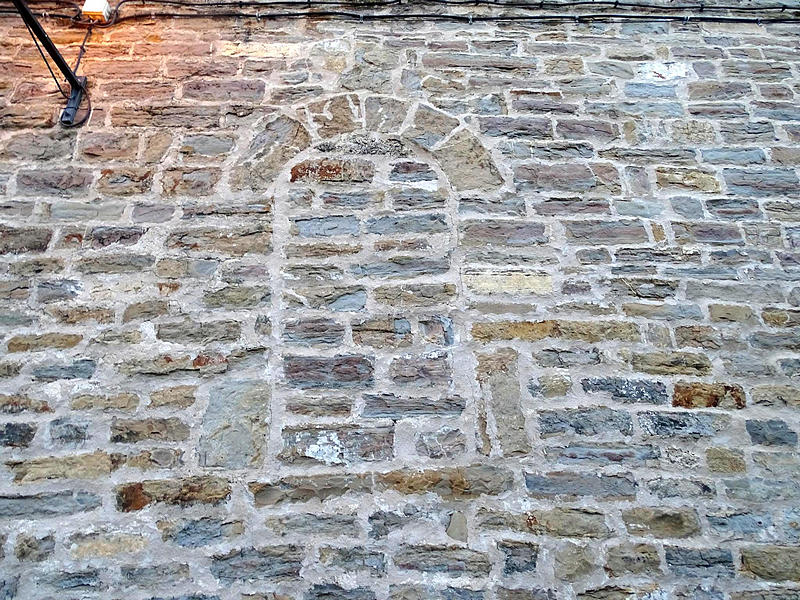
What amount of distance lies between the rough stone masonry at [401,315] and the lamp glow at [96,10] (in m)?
0.13

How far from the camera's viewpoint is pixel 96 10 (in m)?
3.46

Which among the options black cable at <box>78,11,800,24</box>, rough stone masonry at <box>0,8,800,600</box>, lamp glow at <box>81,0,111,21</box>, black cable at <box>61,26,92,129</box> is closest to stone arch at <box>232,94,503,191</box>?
rough stone masonry at <box>0,8,800,600</box>

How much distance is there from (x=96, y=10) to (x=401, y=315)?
2.13 meters

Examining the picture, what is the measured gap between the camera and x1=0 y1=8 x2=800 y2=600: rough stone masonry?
237 cm

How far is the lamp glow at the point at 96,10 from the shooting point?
3.46m

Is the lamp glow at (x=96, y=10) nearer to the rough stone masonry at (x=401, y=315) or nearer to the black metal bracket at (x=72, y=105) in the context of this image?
the rough stone masonry at (x=401, y=315)

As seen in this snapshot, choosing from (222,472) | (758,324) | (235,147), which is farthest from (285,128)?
(758,324)

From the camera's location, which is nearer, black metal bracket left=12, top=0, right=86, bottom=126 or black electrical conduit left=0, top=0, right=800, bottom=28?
black metal bracket left=12, top=0, right=86, bottom=126

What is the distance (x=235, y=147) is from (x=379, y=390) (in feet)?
4.15

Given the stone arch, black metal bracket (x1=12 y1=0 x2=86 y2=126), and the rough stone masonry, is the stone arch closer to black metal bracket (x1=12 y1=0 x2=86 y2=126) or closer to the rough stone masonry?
the rough stone masonry

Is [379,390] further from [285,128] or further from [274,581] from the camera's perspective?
[285,128]

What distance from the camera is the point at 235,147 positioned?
10.3ft

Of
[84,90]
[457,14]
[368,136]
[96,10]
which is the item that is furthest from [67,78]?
[457,14]

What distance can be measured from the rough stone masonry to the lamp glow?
13 centimetres
